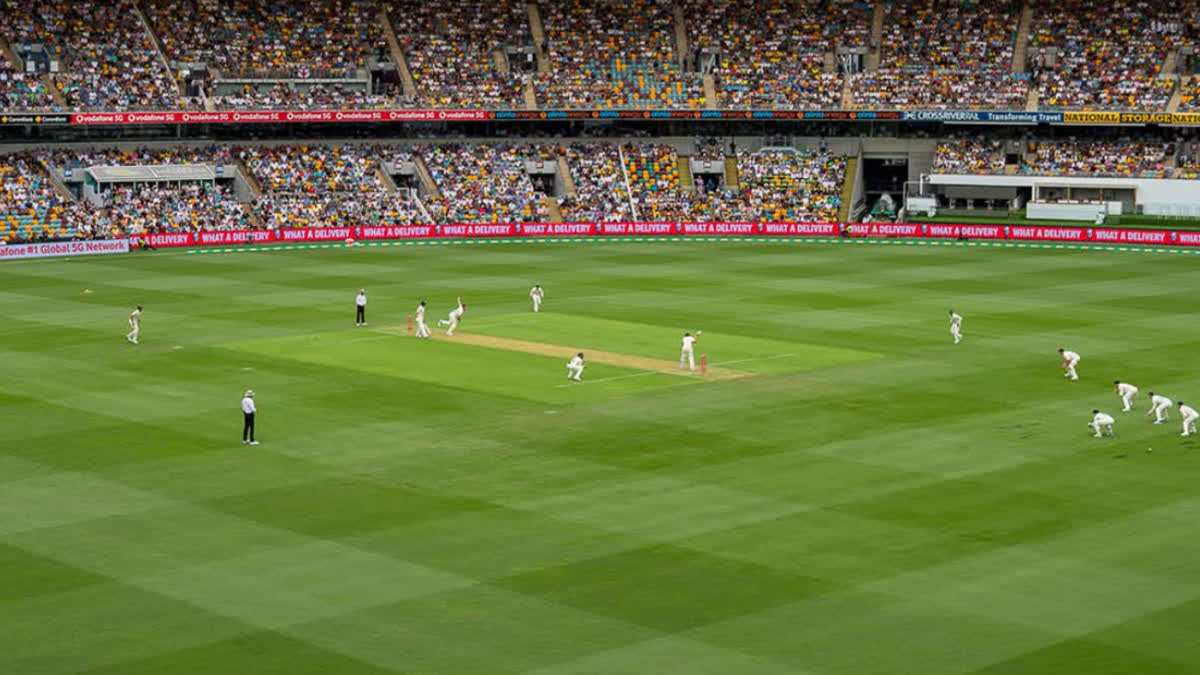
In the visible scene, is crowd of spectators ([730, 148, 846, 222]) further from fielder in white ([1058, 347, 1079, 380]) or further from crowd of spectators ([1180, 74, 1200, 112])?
fielder in white ([1058, 347, 1079, 380])

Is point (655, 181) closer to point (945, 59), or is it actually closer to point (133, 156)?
point (945, 59)

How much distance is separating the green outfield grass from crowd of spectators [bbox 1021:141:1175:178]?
39557mm

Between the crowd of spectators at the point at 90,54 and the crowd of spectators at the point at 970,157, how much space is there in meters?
51.8

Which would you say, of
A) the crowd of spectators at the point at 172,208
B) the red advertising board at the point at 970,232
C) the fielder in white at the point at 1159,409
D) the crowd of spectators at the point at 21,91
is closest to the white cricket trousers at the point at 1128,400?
the fielder in white at the point at 1159,409

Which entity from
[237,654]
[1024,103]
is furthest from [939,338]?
[1024,103]

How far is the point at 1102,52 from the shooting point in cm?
10231

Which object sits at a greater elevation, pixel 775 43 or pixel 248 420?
pixel 775 43

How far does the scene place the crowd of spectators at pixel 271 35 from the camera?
102250 millimetres

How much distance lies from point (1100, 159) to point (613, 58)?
34721 mm

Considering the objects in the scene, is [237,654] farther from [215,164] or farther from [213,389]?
[215,164]

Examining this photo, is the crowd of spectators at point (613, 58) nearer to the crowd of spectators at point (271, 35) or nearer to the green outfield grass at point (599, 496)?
the crowd of spectators at point (271, 35)

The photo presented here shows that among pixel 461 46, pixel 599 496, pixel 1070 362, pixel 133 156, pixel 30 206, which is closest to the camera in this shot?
pixel 599 496

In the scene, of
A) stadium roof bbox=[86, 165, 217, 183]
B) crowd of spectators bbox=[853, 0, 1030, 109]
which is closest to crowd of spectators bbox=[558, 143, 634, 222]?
crowd of spectators bbox=[853, 0, 1030, 109]

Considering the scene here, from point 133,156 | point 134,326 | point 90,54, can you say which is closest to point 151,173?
point 133,156
